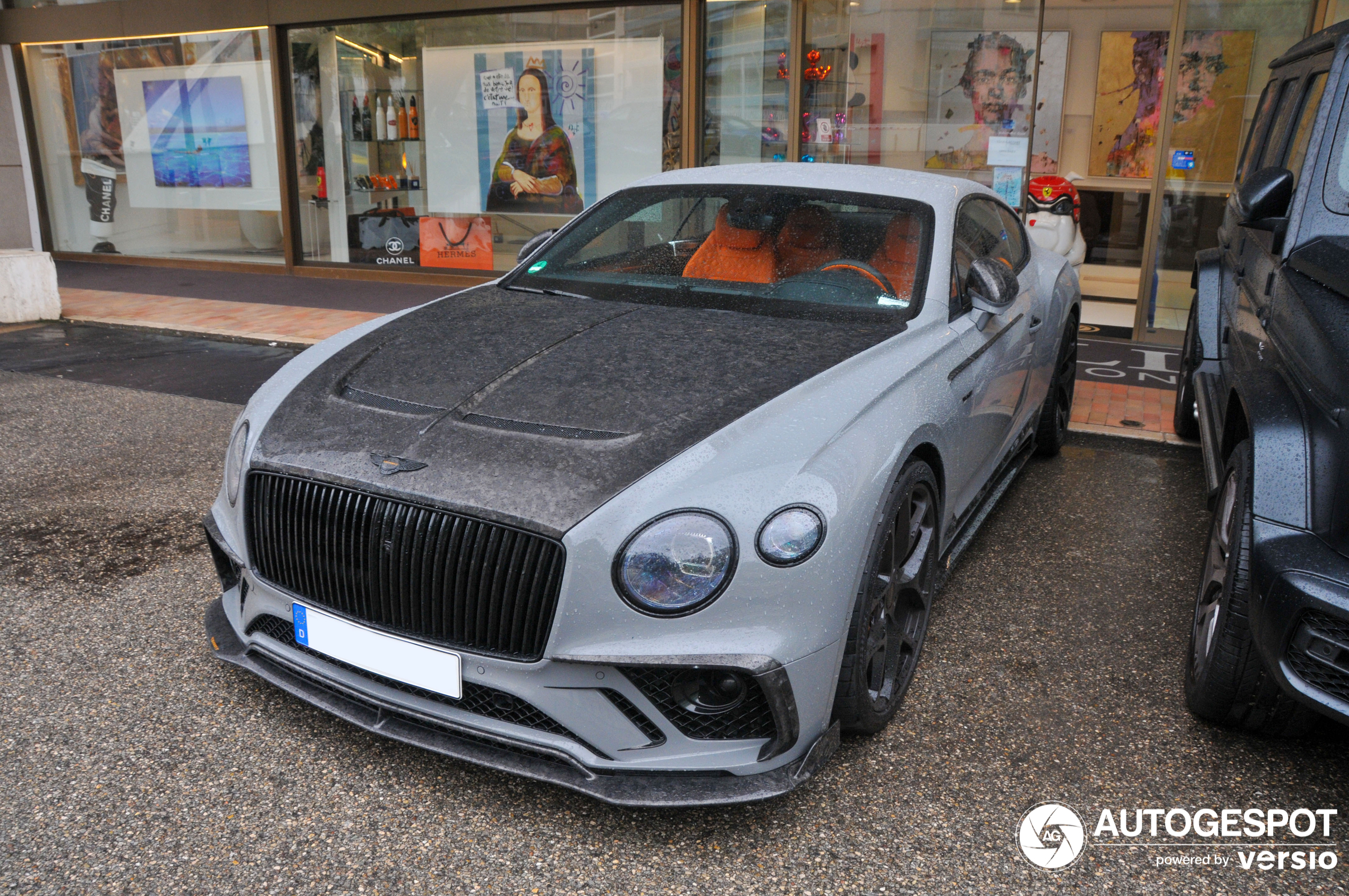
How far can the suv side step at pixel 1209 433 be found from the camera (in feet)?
11.0

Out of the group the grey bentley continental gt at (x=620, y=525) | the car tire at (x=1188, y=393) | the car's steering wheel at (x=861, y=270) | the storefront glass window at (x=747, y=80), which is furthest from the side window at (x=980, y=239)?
the storefront glass window at (x=747, y=80)

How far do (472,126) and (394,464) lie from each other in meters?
9.42

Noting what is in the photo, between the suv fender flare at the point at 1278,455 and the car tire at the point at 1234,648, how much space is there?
0.30 ft

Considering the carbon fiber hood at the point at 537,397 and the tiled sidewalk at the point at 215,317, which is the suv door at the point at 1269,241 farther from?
the tiled sidewalk at the point at 215,317

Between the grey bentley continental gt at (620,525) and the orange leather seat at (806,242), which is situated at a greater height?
the orange leather seat at (806,242)

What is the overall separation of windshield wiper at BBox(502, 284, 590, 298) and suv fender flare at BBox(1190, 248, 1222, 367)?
2718 millimetres

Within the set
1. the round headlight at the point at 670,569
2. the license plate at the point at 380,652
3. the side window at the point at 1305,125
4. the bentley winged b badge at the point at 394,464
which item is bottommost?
the license plate at the point at 380,652

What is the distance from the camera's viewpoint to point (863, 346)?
9.97 feet

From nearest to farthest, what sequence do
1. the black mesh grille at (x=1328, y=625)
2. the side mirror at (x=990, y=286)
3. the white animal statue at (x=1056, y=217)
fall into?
the black mesh grille at (x=1328, y=625) → the side mirror at (x=990, y=286) → the white animal statue at (x=1056, y=217)

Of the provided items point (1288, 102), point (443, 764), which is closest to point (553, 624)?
point (443, 764)

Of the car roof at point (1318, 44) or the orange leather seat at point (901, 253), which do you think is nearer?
the orange leather seat at point (901, 253)

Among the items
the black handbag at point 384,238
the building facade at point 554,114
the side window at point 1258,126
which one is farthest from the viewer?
the black handbag at point 384,238

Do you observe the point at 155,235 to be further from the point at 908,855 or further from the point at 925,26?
the point at 908,855

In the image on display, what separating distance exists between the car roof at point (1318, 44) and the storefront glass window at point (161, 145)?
1065 cm
